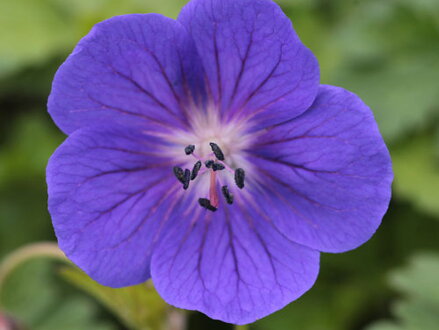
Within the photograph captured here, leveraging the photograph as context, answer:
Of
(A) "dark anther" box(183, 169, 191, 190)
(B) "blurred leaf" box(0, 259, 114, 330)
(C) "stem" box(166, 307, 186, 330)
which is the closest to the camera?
(A) "dark anther" box(183, 169, 191, 190)

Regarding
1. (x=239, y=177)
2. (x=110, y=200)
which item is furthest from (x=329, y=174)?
(x=110, y=200)

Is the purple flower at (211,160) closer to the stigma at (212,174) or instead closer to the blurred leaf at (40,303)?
the stigma at (212,174)

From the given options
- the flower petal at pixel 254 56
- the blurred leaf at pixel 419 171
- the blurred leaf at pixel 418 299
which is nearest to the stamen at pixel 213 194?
the flower petal at pixel 254 56

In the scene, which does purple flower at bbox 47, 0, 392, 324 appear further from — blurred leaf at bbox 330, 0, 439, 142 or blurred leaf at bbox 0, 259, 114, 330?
blurred leaf at bbox 330, 0, 439, 142

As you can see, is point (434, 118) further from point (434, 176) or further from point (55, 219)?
point (55, 219)

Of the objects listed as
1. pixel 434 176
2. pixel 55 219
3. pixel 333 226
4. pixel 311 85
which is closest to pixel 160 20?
pixel 311 85

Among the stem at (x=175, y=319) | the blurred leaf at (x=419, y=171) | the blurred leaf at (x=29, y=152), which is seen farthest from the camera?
the blurred leaf at (x=29, y=152)

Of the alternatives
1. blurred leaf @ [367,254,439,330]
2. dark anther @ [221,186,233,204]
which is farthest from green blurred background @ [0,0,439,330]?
dark anther @ [221,186,233,204]
